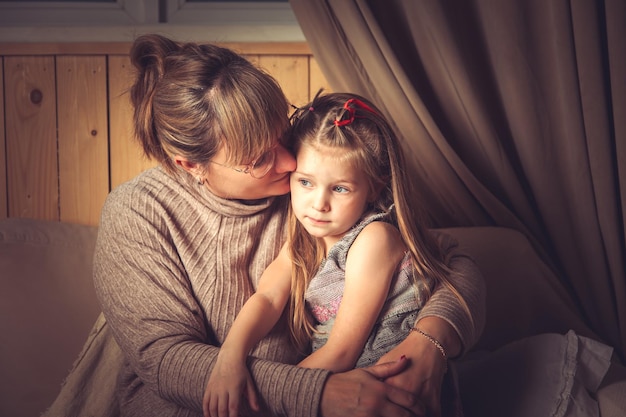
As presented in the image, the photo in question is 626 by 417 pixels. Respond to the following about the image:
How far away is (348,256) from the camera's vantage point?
1.28 m

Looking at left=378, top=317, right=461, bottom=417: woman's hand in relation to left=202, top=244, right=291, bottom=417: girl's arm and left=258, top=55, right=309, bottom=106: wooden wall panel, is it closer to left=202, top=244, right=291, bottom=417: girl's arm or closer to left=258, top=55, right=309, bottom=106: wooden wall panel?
left=202, top=244, right=291, bottom=417: girl's arm

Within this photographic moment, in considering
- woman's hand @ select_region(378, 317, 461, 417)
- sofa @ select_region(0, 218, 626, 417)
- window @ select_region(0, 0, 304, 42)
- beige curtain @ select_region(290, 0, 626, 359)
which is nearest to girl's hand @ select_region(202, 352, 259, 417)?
woman's hand @ select_region(378, 317, 461, 417)

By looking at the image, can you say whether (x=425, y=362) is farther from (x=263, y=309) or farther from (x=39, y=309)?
(x=39, y=309)

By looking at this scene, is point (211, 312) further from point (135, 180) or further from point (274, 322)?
point (135, 180)

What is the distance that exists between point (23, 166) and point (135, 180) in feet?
2.31

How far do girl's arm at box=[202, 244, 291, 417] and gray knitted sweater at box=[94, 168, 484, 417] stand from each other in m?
0.03

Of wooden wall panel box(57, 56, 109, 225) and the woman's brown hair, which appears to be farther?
wooden wall panel box(57, 56, 109, 225)

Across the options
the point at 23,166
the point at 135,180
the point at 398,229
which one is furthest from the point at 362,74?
the point at 23,166

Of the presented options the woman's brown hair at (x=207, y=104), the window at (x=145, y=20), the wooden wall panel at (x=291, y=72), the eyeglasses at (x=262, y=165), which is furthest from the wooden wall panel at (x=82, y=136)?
the eyeglasses at (x=262, y=165)

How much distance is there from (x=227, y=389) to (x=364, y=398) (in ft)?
0.84

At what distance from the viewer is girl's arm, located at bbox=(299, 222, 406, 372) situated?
4.00 feet

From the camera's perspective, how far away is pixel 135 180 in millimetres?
1431

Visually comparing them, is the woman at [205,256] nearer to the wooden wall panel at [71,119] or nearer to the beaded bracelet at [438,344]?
the beaded bracelet at [438,344]

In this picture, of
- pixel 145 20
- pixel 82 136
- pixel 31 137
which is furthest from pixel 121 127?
pixel 145 20
